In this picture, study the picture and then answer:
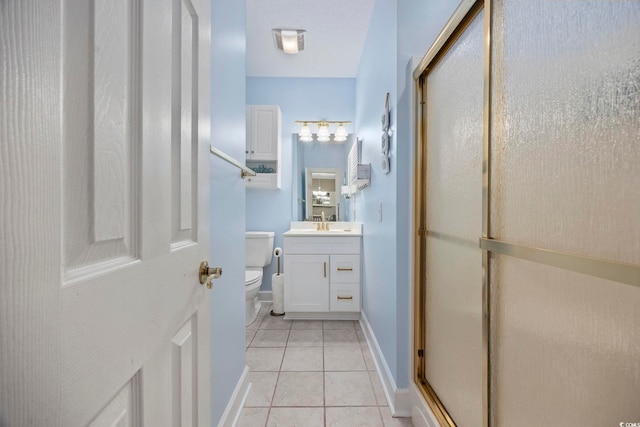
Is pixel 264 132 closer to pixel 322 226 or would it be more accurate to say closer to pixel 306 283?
pixel 322 226

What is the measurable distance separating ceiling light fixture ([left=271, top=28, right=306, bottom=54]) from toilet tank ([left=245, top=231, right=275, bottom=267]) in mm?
1787

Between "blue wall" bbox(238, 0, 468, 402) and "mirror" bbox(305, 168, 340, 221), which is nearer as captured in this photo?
"blue wall" bbox(238, 0, 468, 402)

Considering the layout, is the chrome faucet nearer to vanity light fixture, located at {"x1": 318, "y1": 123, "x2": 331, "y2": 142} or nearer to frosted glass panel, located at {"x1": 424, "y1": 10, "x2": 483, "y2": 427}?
vanity light fixture, located at {"x1": 318, "y1": 123, "x2": 331, "y2": 142}

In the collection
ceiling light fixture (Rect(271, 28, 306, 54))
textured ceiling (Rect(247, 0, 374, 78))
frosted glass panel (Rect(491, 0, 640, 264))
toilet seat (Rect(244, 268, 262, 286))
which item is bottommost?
toilet seat (Rect(244, 268, 262, 286))

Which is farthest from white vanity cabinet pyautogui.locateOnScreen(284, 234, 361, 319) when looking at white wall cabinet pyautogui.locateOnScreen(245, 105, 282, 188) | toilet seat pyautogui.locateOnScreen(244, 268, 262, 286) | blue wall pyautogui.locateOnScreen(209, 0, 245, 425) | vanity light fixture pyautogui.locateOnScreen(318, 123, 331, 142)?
vanity light fixture pyautogui.locateOnScreen(318, 123, 331, 142)

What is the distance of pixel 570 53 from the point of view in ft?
1.84

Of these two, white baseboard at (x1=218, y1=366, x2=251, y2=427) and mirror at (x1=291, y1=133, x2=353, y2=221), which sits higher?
mirror at (x1=291, y1=133, x2=353, y2=221)

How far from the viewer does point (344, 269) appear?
256 cm

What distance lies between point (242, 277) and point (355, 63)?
2.43m

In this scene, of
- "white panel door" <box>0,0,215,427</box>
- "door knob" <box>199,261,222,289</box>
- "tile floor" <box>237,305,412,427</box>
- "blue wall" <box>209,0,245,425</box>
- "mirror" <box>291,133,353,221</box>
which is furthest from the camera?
"mirror" <box>291,133,353,221</box>

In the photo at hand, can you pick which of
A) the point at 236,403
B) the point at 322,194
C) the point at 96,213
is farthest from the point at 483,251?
the point at 322,194

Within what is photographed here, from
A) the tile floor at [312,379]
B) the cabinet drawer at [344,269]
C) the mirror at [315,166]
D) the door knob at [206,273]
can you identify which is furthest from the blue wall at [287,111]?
the door knob at [206,273]

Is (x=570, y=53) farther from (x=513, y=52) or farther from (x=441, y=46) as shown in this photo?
(x=441, y=46)

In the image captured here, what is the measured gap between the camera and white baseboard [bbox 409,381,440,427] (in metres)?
1.17
